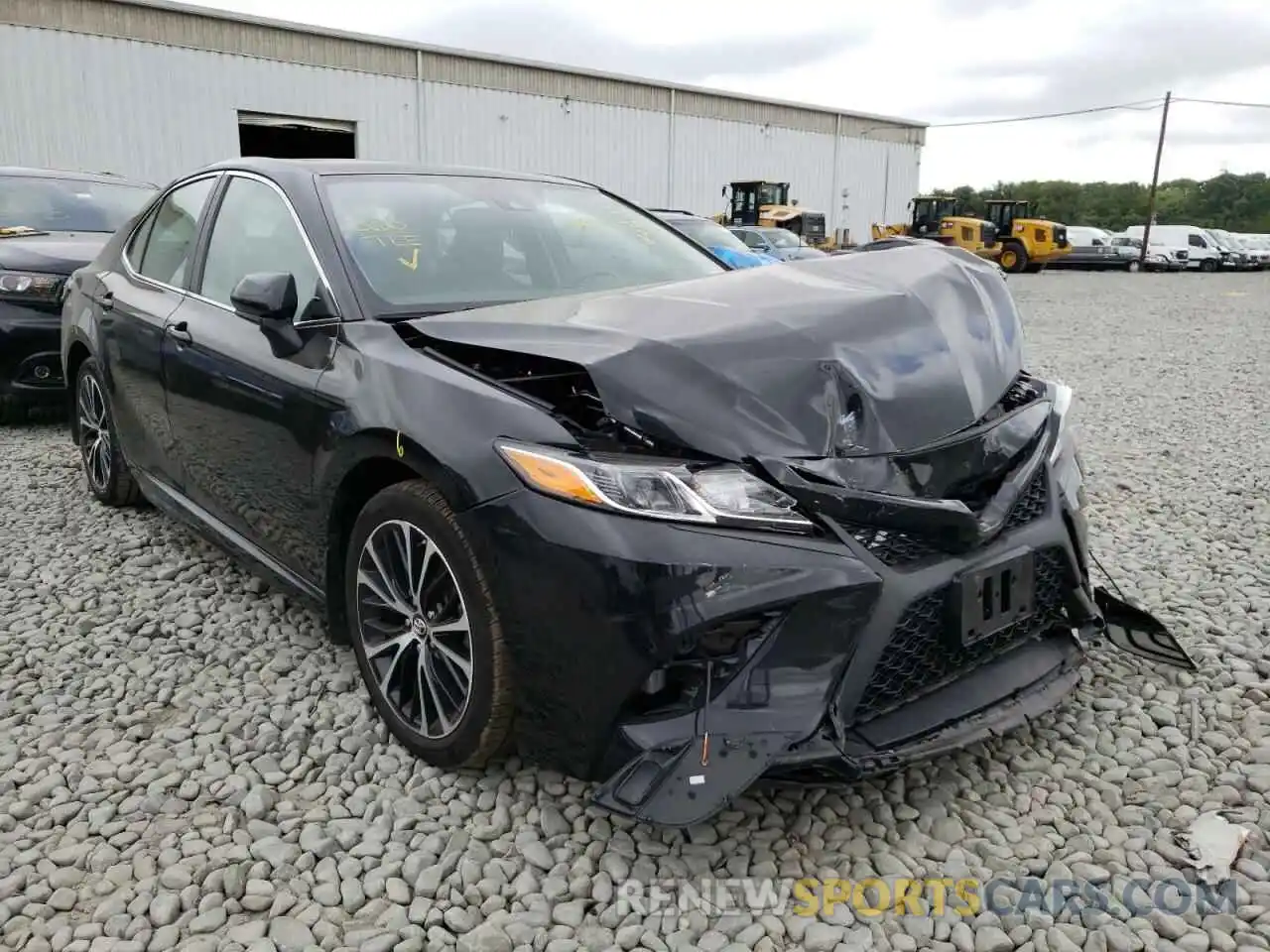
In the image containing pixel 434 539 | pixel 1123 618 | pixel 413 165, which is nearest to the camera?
pixel 434 539

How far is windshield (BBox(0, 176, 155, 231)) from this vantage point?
672 centimetres

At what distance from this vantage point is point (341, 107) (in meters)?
24.7

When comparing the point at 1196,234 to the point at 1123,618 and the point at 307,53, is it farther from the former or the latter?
the point at 1123,618

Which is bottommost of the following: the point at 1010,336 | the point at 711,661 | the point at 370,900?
the point at 370,900

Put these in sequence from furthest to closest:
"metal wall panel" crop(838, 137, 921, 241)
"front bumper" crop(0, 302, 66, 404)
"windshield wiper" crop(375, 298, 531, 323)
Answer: "metal wall panel" crop(838, 137, 921, 241) < "front bumper" crop(0, 302, 66, 404) < "windshield wiper" crop(375, 298, 531, 323)

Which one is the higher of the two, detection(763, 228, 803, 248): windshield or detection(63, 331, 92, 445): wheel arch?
detection(763, 228, 803, 248): windshield

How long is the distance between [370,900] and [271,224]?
2.11 meters

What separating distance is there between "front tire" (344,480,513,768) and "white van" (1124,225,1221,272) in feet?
132

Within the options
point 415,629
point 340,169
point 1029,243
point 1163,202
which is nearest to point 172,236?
point 340,169

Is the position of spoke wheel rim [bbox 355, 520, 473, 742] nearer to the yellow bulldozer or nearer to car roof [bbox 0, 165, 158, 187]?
car roof [bbox 0, 165, 158, 187]

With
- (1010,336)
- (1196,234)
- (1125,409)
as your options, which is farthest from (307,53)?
(1196,234)

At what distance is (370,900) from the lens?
6.74 ft

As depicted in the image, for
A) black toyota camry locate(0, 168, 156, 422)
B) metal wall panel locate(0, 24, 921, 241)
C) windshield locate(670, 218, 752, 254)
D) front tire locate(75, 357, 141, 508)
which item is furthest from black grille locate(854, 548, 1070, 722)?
metal wall panel locate(0, 24, 921, 241)

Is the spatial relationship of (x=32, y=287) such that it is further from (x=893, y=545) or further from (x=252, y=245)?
(x=893, y=545)
